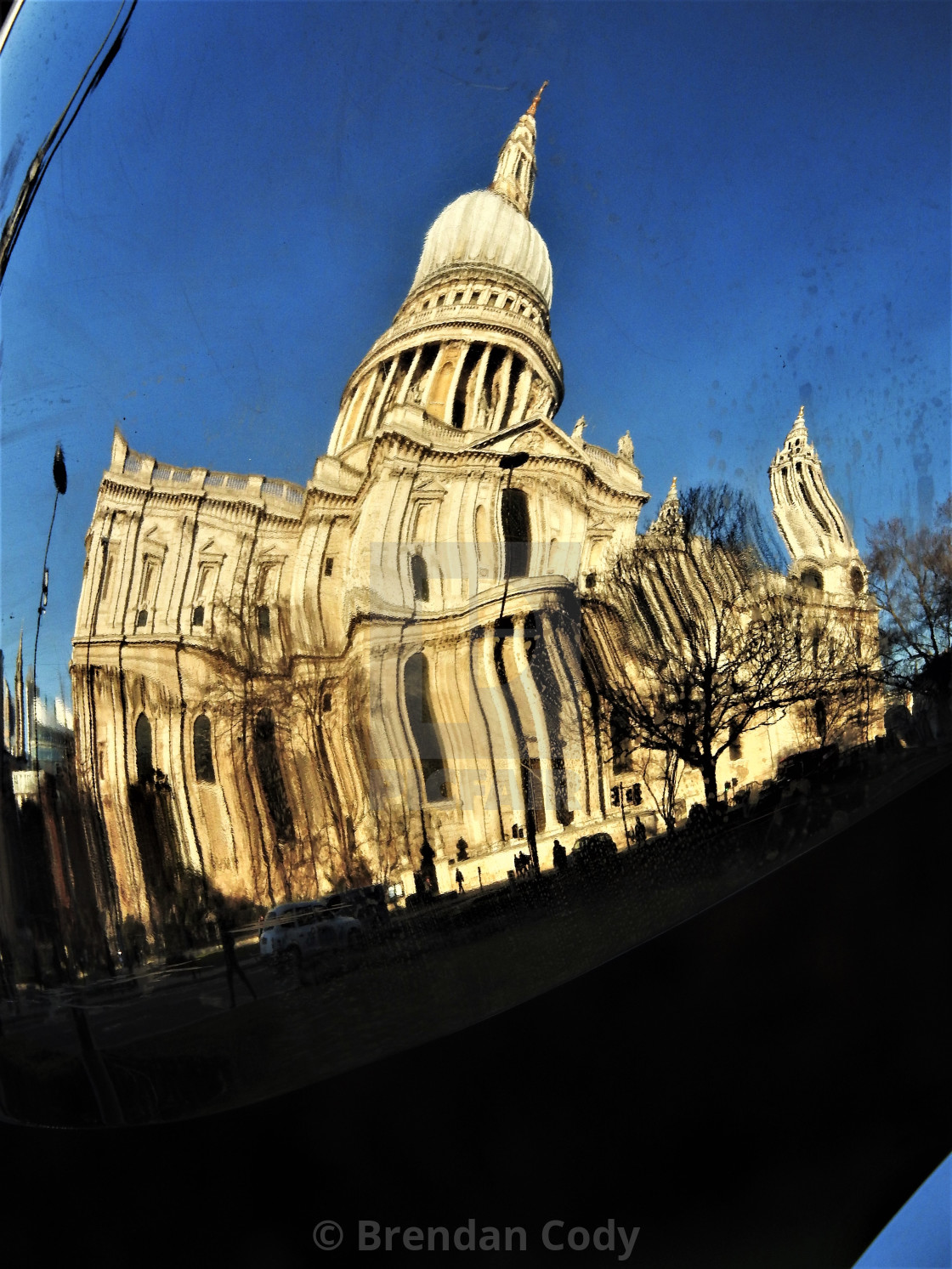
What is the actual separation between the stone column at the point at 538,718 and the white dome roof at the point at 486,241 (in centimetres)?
36

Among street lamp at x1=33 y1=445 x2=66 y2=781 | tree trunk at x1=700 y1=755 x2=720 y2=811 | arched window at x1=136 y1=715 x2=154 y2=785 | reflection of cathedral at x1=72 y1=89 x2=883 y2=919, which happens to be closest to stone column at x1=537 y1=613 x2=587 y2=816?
reflection of cathedral at x1=72 y1=89 x2=883 y2=919

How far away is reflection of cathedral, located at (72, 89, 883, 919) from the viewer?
2.46ft

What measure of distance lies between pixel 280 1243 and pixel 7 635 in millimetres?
927

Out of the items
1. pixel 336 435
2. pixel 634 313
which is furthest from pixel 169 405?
pixel 634 313

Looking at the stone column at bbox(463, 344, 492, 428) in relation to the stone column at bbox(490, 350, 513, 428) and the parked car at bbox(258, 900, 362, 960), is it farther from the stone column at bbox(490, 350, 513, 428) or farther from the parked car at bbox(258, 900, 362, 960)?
the parked car at bbox(258, 900, 362, 960)

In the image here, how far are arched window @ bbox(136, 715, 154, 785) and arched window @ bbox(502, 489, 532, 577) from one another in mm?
470

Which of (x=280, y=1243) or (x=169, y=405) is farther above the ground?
(x=169, y=405)

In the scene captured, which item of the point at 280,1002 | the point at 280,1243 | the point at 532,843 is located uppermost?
the point at 532,843

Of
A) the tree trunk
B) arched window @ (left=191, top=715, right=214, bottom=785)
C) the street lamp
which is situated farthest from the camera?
the street lamp

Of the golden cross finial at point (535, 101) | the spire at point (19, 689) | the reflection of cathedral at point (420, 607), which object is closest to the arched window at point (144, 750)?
the reflection of cathedral at point (420, 607)

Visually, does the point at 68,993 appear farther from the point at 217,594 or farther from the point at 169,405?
the point at 169,405

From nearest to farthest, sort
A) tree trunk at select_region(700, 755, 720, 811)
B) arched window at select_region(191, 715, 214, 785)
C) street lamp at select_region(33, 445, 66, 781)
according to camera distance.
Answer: tree trunk at select_region(700, 755, 720, 811)
arched window at select_region(191, 715, 214, 785)
street lamp at select_region(33, 445, 66, 781)

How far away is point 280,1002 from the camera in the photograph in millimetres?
831

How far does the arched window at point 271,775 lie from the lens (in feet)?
2.59
